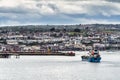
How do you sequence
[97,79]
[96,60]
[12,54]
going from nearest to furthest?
1. [97,79]
2. [96,60]
3. [12,54]

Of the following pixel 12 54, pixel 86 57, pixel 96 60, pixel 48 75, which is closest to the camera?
pixel 48 75

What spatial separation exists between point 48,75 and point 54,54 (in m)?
99.6

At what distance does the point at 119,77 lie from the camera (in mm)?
82688

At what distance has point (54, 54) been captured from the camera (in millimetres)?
186250

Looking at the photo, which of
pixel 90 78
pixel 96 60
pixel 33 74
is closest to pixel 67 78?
pixel 90 78

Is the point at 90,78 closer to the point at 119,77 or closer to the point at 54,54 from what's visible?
the point at 119,77

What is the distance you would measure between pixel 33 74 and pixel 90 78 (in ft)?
34.0

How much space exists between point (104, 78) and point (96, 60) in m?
45.7

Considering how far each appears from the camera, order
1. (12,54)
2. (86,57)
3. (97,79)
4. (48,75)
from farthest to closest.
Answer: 1. (12,54)
2. (86,57)
3. (48,75)
4. (97,79)

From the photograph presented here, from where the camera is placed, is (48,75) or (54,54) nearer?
(48,75)

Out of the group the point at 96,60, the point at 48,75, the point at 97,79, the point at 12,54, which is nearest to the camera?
the point at 97,79

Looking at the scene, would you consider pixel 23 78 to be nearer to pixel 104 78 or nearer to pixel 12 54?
pixel 104 78

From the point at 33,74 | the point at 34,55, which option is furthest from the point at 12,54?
the point at 33,74

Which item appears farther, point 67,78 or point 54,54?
point 54,54
